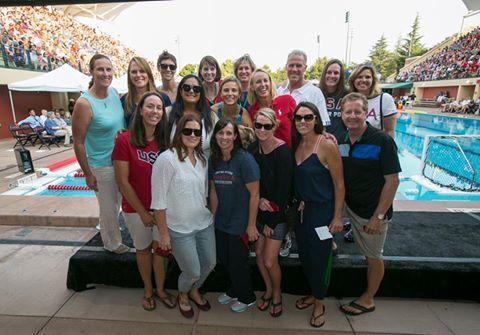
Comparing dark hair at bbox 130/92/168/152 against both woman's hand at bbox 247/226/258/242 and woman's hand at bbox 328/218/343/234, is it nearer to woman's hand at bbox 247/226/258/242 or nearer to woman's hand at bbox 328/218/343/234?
woman's hand at bbox 247/226/258/242

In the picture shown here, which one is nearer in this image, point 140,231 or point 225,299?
point 140,231

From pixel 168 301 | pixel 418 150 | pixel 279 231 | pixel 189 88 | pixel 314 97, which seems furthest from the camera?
pixel 418 150

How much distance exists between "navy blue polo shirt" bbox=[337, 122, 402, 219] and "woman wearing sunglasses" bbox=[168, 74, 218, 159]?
1238mm

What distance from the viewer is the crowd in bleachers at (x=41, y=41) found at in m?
13.8

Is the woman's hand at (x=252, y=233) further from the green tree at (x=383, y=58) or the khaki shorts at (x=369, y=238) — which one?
the green tree at (x=383, y=58)

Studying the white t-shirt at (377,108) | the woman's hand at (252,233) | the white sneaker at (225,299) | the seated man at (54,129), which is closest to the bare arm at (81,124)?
the woman's hand at (252,233)

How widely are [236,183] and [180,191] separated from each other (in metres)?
0.48

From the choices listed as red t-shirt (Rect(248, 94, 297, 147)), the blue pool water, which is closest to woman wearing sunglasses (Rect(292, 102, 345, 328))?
red t-shirt (Rect(248, 94, 297, 147))

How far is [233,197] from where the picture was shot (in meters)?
2.45

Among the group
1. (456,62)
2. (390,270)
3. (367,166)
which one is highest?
(456,62)

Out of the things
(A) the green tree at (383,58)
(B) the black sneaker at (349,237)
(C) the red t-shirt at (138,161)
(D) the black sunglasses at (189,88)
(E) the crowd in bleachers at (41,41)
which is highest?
(A) the green tree at (383,58)

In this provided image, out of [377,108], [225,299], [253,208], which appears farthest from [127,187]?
[377,108]

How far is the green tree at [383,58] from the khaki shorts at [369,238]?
7904cm

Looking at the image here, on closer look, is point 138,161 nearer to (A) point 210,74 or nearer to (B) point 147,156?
(B) point 147,156
